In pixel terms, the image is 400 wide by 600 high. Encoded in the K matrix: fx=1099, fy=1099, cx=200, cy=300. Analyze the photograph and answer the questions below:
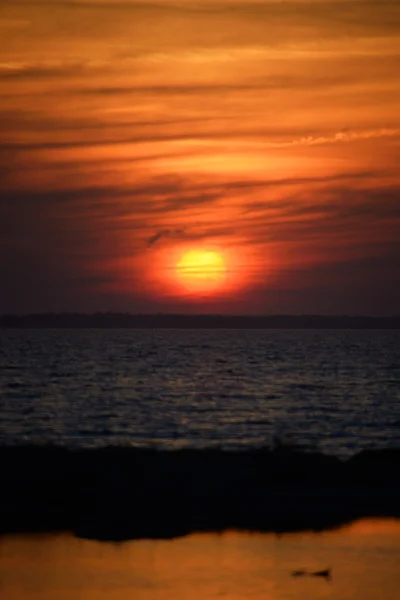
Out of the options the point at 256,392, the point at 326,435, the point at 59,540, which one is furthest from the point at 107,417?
the point at 59,540

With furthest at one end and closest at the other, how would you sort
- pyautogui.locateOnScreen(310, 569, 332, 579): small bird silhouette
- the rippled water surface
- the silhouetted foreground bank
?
the rippled water surface, the silhouetted foreground bank, pyautogui.locateOnScreen(310, 569, 332, 579): small bird silhouette

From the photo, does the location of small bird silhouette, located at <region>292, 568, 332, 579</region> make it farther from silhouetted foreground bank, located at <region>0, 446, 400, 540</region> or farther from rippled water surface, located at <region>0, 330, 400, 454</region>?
rippled water surface, located at <region>0, 330, 400, 454</region>

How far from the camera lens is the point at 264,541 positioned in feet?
60.6

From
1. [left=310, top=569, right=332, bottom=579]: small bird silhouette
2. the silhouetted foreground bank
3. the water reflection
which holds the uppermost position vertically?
the silhouetted foreground bank

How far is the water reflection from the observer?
1403 centimetres

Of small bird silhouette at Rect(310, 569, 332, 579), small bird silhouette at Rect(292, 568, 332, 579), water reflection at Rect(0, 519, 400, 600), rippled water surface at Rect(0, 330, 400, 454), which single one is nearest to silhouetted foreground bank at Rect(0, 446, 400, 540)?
water reflection at Rect(0, 519, 400, 600)

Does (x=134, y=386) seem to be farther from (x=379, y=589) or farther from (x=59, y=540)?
(x=379, y=589)

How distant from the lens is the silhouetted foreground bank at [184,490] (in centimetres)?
2041

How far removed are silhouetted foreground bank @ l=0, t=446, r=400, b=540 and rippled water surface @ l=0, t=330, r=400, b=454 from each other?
8522 mm

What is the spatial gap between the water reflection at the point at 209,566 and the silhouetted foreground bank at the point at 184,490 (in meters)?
1.08

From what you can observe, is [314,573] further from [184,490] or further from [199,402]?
[199,402]

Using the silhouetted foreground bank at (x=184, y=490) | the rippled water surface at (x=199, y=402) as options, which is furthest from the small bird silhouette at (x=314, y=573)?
the rippled water surface at (x=199, y=402)

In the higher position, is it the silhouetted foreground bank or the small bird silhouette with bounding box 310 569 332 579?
the silhouetted foreground bank

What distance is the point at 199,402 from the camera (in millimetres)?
52156
